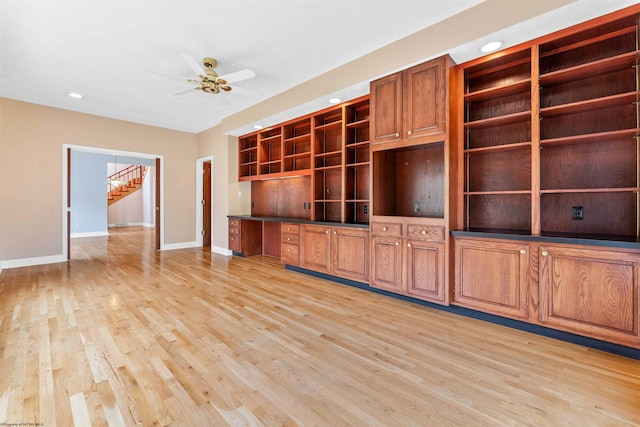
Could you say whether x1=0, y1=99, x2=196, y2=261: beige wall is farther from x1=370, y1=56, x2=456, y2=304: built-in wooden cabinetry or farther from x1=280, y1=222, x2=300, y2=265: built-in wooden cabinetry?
x1=370, y1=56, x2=456, y2=304: built-in wooden cabinetry

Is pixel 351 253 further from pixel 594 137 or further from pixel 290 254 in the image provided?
pixel 594 137

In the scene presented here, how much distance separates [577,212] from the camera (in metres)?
2.58

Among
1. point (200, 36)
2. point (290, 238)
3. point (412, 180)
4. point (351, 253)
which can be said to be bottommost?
point (351, 253)

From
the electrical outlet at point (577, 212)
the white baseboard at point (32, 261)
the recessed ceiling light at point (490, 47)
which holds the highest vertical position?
the recessed ceiling light at point (490, 47)

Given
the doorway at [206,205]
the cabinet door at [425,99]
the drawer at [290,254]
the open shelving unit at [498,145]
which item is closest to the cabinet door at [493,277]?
the open shelving unit at [498,145]

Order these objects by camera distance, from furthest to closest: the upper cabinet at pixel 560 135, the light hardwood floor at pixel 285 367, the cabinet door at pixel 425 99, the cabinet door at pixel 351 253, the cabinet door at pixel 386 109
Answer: the cabinet door at pixel 351 253
the cabinet door at pixel 386 109
the cabinet door at pixel 425 99
the upper cabinet at pixel 560 135
the light hardwood floor at pixel 285 367

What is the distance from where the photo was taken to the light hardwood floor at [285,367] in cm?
147

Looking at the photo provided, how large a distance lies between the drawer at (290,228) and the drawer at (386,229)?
57.8 inches

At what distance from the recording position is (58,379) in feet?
5.65

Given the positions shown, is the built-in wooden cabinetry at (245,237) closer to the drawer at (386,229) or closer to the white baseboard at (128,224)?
the drawer at (386,229)

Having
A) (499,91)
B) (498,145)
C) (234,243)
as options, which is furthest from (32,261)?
(499,91)

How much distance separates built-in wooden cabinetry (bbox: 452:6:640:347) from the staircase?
545 inches

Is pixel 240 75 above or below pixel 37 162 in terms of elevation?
above

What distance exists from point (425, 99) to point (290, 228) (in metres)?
2.70
